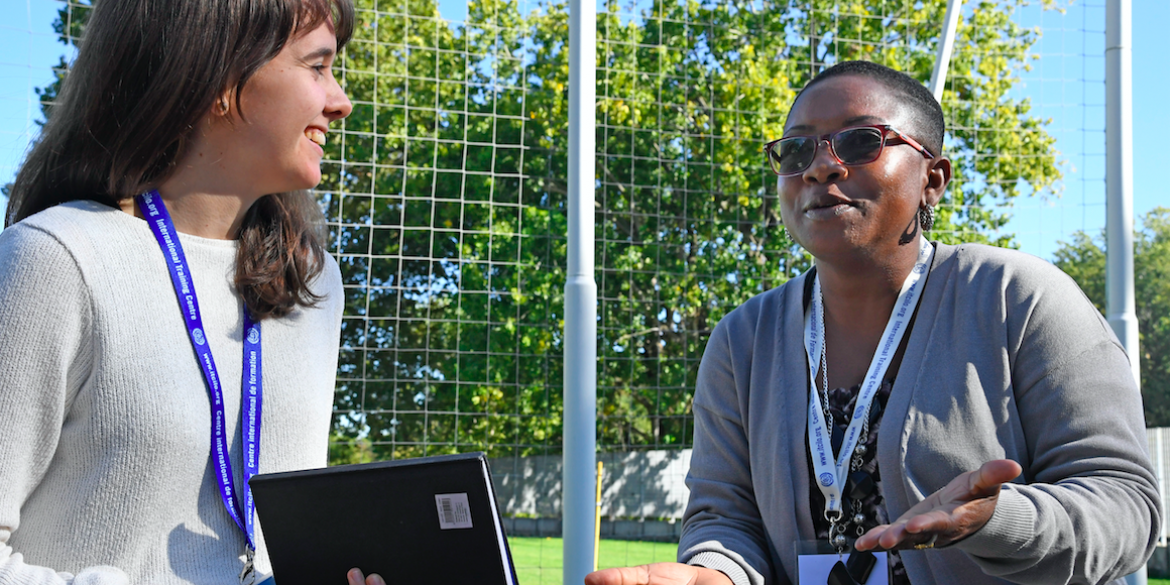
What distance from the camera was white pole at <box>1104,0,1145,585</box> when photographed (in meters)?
4.91

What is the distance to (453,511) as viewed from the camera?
147cm

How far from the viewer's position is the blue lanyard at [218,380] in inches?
63.8

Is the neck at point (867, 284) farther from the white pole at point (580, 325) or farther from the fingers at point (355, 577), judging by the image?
the white pole at point (580, 325)

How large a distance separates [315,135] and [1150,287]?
28605 mm

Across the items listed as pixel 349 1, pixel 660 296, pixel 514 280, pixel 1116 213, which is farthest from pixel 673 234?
pixel 349 1

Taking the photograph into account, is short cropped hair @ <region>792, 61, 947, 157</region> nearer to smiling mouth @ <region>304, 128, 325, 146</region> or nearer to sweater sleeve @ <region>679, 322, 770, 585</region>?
sweater sleeve @ <region>679, 322, 770, 585</region>

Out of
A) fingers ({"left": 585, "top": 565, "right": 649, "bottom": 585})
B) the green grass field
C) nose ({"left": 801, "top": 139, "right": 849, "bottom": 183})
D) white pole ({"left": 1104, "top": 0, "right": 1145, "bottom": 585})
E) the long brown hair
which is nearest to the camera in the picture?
fingers ({"left": 585, "top": 565, "right": 649, "bottom": 585})

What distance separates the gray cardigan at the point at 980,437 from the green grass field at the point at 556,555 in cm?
772

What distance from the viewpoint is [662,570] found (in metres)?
1.72

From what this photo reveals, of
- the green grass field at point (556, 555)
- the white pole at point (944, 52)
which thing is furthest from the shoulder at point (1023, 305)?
the green grass field at point (556, 555)

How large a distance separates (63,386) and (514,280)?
11.7 meters

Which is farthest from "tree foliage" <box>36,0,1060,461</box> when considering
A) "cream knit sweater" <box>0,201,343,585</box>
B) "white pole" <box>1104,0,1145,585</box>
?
"cream knit sweater" <box>0,201,343,585</box>

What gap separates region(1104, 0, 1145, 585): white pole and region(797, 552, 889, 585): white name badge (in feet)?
12.2

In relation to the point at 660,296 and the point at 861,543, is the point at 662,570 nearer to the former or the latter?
the point at 861,543
